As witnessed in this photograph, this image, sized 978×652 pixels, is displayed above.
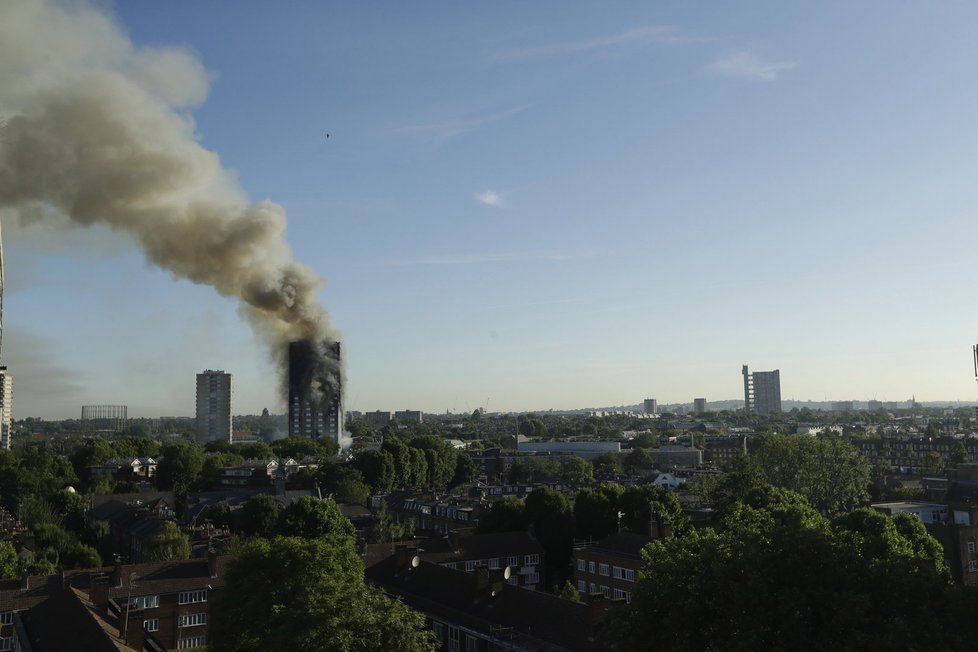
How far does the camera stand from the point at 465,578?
32.7 m

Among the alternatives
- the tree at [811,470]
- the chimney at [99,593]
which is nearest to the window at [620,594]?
the chimney at [99,593]

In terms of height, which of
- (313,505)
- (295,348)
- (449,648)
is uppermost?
(295,348)

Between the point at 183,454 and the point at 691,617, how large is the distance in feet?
266

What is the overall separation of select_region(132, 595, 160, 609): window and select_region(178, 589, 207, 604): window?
3.36 ft

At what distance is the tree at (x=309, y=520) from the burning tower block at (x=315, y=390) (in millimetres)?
62888

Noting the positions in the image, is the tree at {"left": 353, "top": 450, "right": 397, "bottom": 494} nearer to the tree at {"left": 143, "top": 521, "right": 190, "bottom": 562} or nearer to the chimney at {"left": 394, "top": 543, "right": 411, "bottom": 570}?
the tree at {"left": 143, "top": 521, "right": 190, "bottom": 562}

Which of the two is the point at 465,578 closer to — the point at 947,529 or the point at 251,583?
the point at 251,583

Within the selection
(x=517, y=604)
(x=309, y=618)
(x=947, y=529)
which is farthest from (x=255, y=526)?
(x=947, y=529)

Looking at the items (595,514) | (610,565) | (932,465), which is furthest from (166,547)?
(932,465)

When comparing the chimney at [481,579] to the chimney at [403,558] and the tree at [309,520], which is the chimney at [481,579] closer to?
the chimney at [403,558]

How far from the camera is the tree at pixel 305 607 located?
19.6 meters

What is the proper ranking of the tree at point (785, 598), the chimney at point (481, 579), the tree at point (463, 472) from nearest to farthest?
1. the tree at point (785, 598)
2. the chimney at point (481, 579)
3. the tree at point (463, 472)

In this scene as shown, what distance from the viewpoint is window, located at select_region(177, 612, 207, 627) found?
36.3 metres

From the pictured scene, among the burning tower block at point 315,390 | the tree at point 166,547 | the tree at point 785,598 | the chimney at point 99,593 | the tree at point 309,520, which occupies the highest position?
the burning tower block at point 315,390
